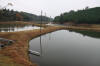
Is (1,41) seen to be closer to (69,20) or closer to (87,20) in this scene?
(87,20)

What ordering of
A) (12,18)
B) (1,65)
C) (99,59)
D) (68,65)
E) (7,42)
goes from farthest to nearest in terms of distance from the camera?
(12,18), (7,42), (99,59), (68,65), (1,65)

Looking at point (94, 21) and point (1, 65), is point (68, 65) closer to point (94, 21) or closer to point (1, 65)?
point (1, 65)

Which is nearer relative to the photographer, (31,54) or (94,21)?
(31,54)

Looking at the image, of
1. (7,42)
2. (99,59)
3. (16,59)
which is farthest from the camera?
(7,42)

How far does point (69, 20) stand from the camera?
154000 millimetres

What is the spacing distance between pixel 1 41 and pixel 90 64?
2331 cm

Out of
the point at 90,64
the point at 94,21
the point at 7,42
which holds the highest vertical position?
the point at 94,21

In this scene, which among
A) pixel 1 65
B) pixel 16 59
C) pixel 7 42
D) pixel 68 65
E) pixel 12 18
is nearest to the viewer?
pixel 1 65

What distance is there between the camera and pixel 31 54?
26.6 metres

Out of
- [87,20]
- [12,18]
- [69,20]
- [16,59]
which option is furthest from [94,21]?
[16,59]

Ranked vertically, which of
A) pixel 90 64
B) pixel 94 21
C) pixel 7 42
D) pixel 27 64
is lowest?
pixel 90 64

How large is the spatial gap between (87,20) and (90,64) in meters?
111

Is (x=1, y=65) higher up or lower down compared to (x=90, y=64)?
higher up

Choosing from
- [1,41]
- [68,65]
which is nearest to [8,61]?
→ [68,65]
